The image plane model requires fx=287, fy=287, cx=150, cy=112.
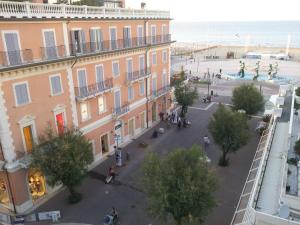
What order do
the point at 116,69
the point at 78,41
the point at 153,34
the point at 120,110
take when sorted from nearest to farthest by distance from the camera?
the point at 78,41, the point at 116,69, the point at 120,110, the point at 153,34

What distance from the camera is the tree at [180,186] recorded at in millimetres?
16031

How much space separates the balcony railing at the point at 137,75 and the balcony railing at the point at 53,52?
387 inches

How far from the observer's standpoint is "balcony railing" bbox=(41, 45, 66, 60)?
70.1 ft

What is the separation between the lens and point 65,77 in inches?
933

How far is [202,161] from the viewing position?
17297 millimetres

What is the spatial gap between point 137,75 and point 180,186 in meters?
19.2

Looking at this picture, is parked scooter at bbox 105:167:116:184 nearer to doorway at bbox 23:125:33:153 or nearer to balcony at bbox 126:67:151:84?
doorway at bbox 23:125:33:153

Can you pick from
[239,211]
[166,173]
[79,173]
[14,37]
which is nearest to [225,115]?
[239,211]

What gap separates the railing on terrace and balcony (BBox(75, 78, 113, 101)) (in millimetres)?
6088

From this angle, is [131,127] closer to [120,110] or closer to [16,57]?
[120,110]

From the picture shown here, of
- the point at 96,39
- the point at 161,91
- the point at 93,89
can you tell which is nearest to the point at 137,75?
the point at 161,91

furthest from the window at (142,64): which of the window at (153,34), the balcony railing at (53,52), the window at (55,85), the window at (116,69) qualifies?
the window at (55,85)

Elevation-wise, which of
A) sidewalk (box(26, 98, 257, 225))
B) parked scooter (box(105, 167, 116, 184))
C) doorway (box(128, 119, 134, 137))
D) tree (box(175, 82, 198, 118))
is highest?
tree (box(175, 82, 198, 118))

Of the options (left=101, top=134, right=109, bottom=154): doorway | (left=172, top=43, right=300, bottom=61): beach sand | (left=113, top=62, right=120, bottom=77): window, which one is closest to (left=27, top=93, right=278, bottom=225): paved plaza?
(left=101, top=134, right=109, bottom=154): doorway
